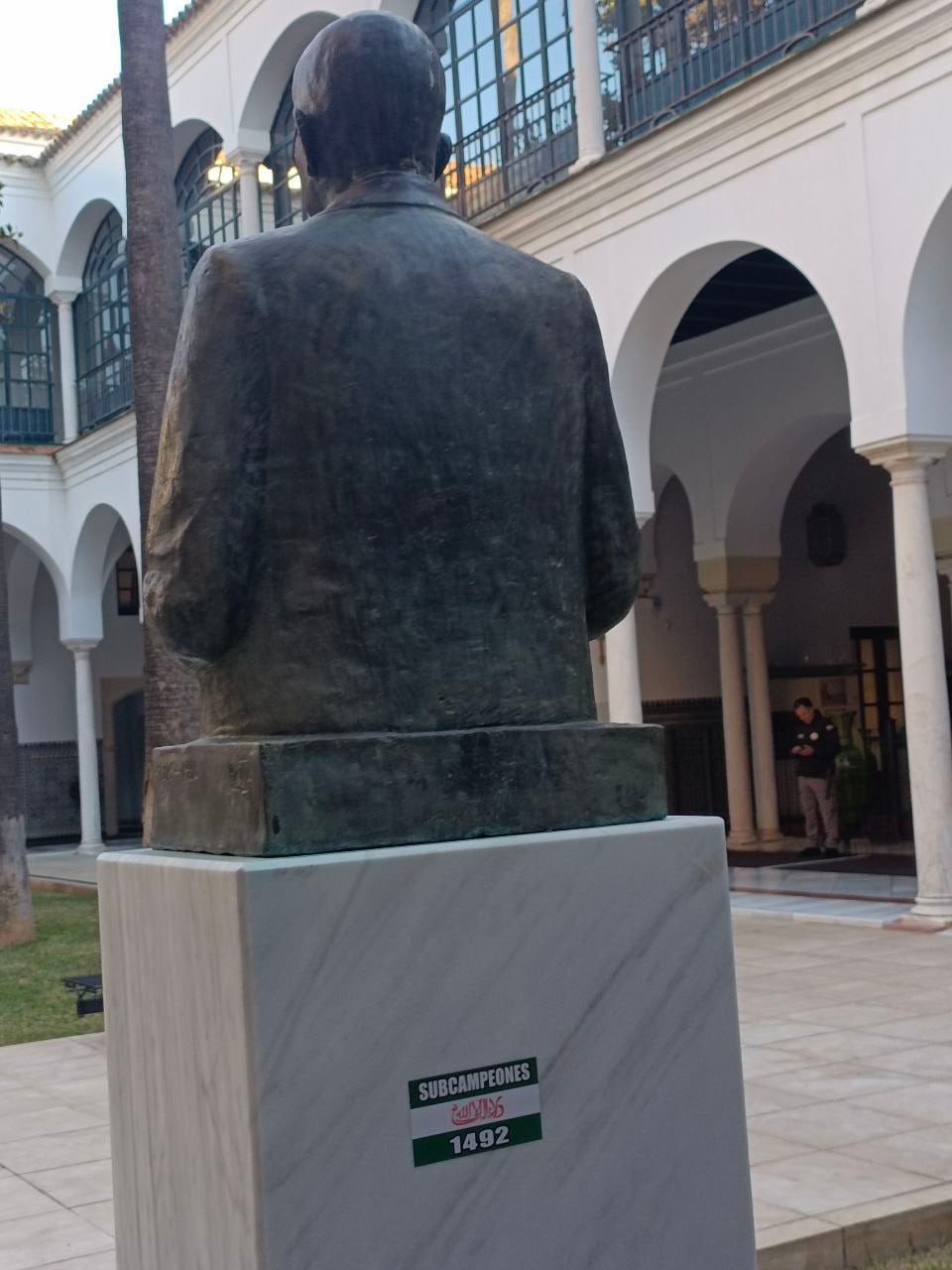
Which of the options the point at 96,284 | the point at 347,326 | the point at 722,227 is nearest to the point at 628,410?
the point at 722,227

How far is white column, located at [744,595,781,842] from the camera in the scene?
1581 cm

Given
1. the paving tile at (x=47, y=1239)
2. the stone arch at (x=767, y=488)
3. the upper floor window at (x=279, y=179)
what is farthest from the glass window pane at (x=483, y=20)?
the paving tile at (x=47, y=1239)

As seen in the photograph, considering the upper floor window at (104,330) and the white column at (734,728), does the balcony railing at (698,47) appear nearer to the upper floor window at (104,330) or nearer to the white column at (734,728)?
the white column at (734,728)

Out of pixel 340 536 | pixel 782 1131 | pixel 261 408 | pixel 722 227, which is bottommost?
pixel 782 1131

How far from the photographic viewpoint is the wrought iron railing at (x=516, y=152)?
42.3 feet

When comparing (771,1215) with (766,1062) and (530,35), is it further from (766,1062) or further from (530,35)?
(530,35)

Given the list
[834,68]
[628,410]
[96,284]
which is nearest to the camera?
→ [834,68]

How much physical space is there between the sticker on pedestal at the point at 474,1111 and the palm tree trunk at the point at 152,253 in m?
8.23

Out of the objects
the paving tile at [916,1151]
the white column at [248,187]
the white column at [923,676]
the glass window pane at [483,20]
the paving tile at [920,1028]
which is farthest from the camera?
the white column at [248,187]

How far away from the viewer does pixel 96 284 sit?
22406mm

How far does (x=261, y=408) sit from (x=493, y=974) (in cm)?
91

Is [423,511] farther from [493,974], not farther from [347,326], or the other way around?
[493,974]

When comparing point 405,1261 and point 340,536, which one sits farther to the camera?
point 340,536

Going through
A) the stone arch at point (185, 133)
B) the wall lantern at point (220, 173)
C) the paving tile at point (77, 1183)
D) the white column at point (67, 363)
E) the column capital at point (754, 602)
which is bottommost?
the paving tile at point (77, 1183)
